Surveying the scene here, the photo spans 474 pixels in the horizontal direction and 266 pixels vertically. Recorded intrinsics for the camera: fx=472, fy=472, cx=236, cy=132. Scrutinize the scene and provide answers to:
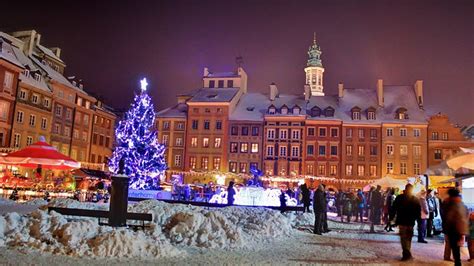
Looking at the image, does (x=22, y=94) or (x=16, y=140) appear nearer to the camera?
(x=16, y=140)

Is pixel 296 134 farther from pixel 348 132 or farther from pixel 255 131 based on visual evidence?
pixel 348 132

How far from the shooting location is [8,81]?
43812 mm

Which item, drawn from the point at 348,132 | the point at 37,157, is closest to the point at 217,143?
the point at 348,132

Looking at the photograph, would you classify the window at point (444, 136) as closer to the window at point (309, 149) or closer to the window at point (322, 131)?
the window at point (322, 131)

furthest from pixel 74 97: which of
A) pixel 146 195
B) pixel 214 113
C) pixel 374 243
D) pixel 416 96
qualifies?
pixel 374 243

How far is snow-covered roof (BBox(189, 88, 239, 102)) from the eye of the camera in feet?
211

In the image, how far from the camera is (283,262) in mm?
9984

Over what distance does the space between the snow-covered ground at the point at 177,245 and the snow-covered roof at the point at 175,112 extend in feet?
171

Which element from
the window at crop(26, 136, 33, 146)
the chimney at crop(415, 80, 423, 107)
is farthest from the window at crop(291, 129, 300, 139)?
the window at crop(26, 136, 33, 146)

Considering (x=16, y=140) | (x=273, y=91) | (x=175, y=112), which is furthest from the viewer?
(x=273, y=91)

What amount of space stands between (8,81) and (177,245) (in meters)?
38.3

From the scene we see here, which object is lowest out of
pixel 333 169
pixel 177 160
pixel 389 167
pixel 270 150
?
pixel 333 169

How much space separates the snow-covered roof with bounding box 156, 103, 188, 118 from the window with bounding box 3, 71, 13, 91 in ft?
78.8

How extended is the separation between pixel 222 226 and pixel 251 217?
4.04 m
